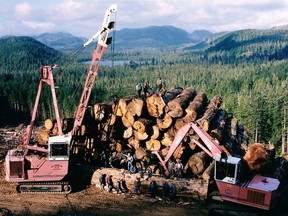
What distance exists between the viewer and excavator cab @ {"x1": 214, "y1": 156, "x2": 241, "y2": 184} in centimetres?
1755

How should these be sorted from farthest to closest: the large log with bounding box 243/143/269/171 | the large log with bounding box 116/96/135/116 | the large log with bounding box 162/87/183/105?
the large log with bounding box 162/87/183/105 < the large log with bounding box 116/96/135/116 < the large log with bounding box 243/143/269/171

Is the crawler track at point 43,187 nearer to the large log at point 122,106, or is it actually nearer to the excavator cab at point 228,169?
the large log at point 122,106

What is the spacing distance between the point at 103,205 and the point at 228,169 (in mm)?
6952

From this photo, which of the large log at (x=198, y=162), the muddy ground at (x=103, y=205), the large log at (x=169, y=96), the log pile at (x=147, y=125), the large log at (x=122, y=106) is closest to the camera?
the muddy ground at (x=103, y=205)

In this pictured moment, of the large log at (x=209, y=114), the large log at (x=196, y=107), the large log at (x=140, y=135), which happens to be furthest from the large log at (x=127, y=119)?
the large log at (x=209, y=114)

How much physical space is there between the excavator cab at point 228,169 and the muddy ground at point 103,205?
1.49 m

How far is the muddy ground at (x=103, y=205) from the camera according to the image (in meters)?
17.8

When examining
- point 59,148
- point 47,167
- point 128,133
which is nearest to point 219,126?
point 128,133

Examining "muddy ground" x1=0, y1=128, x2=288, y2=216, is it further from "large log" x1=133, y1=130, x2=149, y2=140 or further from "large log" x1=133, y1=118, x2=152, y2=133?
"large log" x1=133, y1=118, x2=152, y2=133

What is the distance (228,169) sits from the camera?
1784cm

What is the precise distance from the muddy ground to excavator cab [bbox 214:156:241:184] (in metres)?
1.49

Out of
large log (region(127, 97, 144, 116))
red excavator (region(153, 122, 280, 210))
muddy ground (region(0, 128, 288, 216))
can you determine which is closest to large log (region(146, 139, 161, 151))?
large log (region(127, 97, 144, 116))

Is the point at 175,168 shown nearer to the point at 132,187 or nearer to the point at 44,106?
the point at 132,187

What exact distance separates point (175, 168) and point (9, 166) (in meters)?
9.58
